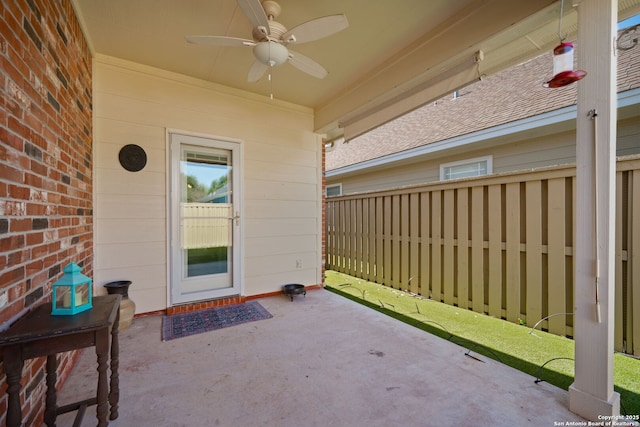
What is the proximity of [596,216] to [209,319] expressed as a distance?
351 cm

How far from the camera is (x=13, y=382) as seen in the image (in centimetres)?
112

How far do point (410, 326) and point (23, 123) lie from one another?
3412 mm

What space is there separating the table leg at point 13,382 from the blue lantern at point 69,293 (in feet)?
0.86

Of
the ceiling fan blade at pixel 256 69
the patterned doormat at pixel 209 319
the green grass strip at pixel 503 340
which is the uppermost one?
the ceiling fan blade at pixel 256 69

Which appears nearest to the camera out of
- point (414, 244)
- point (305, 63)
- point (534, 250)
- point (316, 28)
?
point (316, 28)

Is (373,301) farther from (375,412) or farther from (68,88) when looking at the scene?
(68,88)

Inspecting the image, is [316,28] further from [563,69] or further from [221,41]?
[563,69]

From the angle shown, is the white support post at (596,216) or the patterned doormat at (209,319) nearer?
the white support post at (596,216)

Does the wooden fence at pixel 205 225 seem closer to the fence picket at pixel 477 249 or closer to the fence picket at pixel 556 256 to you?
the fence picket at pixel 477 249

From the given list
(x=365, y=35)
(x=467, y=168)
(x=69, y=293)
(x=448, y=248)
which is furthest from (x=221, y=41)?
(x=467, y=168)

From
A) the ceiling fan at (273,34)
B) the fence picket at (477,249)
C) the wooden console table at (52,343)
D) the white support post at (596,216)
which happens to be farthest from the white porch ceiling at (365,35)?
the wooden console table at (52,343)

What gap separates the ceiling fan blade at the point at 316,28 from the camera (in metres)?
1.91

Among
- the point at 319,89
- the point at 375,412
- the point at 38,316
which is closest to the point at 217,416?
the point at 375,412

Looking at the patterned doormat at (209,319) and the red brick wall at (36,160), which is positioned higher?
the red brick wall at (36,160)
